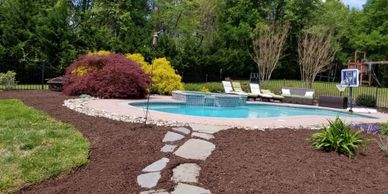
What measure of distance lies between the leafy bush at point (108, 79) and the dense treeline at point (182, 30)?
818 cm

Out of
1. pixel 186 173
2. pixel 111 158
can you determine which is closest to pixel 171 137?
pixel 111 158

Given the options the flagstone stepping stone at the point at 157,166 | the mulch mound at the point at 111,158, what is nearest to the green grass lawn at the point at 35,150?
the mulch mound at the point at 111,158

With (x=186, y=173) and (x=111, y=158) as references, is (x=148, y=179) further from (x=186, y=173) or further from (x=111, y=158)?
(x=111, y=158)

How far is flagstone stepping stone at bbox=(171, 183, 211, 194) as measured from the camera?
4.73m

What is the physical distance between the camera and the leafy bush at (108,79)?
1502cm

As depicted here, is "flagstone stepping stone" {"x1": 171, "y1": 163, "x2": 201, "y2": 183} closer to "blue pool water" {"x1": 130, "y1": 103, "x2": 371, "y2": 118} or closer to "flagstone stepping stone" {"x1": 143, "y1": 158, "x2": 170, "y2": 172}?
"flagstone stepping stone" {"x1": 143, "y1": 158, "x2": 170, "y2": 172}

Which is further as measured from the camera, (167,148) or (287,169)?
(167,148)

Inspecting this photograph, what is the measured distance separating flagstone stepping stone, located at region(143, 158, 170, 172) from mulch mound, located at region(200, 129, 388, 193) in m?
0.56

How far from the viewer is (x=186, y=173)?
536cm

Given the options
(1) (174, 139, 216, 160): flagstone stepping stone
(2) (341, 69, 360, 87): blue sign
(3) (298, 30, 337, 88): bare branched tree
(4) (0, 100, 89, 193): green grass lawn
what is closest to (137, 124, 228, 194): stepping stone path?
(1) (174, 139, 216, 160): flagstone stepping stone

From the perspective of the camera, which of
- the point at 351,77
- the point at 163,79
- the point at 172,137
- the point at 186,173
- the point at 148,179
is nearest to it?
the point at 148,179

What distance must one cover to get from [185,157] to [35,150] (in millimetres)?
2241

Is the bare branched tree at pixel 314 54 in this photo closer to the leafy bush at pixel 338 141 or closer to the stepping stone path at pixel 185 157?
the stepping stone path at pixel 185 157

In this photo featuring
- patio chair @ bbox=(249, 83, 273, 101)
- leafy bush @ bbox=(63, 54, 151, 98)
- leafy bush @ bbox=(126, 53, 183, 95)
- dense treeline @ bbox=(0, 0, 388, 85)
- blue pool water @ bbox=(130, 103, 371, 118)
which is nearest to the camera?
blue pool water @ bbox=(130, 103, 371, 118)
